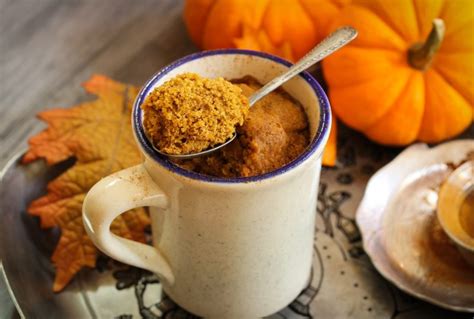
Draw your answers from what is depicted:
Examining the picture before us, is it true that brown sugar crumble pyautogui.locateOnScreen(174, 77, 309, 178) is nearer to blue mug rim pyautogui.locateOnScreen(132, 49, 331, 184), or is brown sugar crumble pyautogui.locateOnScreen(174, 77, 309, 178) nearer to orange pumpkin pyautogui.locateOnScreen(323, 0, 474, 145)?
blue mug rim pyautogui.locateOnScreen(132, 49, 331, 184)

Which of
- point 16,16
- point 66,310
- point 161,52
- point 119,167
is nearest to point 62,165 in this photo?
point 119,167

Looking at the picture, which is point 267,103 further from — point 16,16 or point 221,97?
point 16,16

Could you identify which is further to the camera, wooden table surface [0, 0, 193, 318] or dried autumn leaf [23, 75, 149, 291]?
wooden table surface [0, 0, 193, 318]

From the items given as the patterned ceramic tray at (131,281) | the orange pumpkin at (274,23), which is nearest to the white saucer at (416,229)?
the patterned ceramic tray at (131,281)

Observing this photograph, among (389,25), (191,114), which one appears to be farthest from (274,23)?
(191,114)

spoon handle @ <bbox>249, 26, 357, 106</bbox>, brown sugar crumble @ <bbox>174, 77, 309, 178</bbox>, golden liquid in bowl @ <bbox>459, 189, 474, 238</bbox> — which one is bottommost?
golden liquid in bowl @ <bbox>459, 189, 474, 238</bbox>

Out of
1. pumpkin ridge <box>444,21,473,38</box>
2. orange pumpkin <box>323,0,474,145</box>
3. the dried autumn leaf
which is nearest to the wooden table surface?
the dried autumn leaf

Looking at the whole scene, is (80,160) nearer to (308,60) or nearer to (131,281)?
(131,281)
